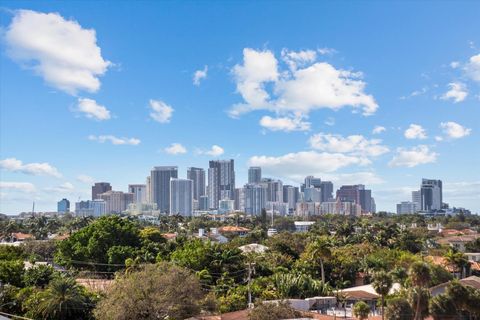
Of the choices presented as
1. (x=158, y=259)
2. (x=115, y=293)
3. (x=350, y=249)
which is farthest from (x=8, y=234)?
(x=115, y=293)

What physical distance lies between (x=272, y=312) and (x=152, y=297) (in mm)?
6510

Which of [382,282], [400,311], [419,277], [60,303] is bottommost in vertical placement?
[60,303]

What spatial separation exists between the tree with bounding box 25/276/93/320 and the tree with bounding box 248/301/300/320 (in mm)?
10984

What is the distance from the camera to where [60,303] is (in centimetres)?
2970

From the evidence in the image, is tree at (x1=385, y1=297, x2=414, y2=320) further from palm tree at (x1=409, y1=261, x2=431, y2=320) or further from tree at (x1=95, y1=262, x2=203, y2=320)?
tree at (x1=95, y1=262, x2=203, y2=320)

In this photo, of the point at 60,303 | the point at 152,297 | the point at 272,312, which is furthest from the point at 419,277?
the point at 60,303

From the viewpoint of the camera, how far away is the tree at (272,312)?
26297 mm

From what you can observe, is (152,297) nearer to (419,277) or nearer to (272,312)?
(272,312)

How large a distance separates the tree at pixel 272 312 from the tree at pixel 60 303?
1098cm

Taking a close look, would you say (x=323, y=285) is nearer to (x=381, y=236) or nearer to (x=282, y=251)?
(x=282, y=251)

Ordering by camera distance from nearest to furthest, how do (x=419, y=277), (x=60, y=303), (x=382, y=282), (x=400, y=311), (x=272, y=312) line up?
(x=419, y=277), (x=400, y=311), (x=272, y=312), (x=382, y=282), (x=60, y=303)

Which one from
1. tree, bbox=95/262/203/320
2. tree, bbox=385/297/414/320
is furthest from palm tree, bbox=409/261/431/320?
tree, bbox=95/262/203/320

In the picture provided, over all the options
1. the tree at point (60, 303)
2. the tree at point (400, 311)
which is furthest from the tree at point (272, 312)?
the tree at point (60, 303)

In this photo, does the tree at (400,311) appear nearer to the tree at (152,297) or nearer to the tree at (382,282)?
the tree at (382,282)
